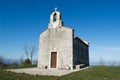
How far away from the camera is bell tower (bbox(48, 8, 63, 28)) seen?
877 inches

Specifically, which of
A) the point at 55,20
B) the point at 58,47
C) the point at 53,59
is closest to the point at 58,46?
the point at 58,47

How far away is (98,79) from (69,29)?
1040 centimetres

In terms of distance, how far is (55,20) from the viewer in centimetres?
2294

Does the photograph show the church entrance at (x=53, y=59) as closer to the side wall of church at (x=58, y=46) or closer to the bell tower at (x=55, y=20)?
the side wall of church at (x=58, y=46)

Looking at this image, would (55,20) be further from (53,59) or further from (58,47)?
(53,59)

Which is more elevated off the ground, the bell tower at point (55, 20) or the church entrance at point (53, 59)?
the bell tower at point (55, 20)

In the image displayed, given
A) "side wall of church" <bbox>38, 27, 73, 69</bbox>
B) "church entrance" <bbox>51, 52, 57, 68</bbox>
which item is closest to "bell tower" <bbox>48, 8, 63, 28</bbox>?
"side wall of church" <bbox>38, 27, 73, 69</bbox>

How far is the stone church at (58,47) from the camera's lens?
20672mm

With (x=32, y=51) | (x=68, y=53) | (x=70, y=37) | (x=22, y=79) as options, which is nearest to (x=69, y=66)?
(x=68, y=53)

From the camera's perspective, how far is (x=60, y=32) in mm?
21750

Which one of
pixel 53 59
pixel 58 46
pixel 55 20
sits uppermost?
pixel 55 20

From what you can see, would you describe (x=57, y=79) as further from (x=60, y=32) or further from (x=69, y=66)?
(x=60, y=32)

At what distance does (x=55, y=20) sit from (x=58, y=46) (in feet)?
13.1

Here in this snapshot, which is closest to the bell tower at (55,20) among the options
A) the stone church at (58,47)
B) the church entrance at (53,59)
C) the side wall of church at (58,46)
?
the stone church at (58,47)
